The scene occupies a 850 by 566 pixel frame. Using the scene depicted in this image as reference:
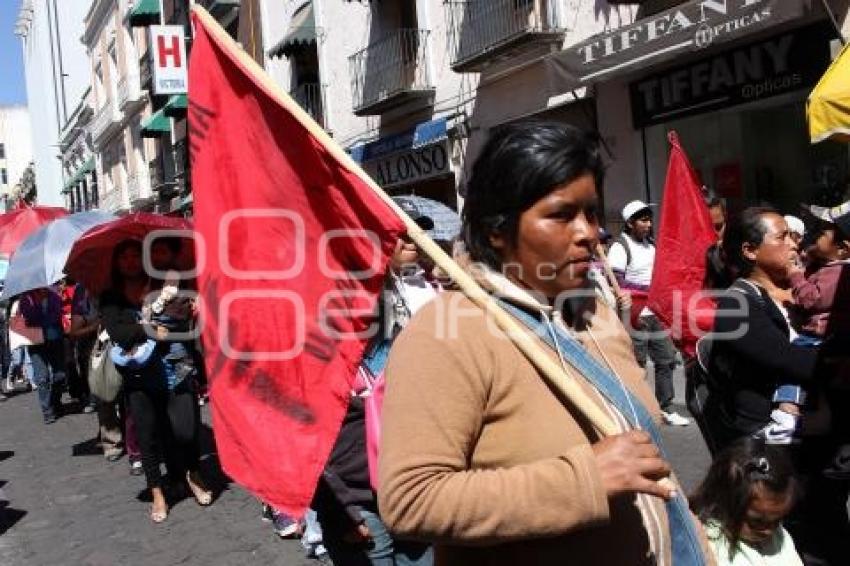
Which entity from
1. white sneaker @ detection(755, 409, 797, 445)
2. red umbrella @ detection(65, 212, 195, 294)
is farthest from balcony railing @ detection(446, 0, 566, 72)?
white sneaker @ detection(755, 409, 797, 445)

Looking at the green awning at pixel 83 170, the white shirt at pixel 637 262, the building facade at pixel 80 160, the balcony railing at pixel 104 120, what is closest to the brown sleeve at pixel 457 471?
the white shirt at pixel 637 262

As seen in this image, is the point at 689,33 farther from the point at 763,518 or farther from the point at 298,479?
the point at 298,479

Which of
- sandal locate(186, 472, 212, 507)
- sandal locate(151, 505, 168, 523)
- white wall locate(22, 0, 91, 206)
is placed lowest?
sandal locate(151, 505, 168, 523)

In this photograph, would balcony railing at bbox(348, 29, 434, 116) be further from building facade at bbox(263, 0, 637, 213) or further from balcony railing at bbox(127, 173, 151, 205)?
balcony railing at bbox(127, 173, 151, 205)

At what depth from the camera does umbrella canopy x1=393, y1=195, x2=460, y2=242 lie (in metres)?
4.08

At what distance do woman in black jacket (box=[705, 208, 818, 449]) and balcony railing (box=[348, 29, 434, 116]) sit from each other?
11857 millimetres

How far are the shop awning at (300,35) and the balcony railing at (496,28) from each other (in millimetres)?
5093

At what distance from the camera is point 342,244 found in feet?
8.63

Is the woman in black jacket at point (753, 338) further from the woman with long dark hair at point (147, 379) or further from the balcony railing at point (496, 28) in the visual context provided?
the balcony railing at point (496, 28)

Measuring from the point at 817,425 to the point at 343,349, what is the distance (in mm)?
1678

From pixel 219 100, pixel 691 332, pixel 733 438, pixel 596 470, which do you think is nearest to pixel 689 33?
pixel 691 332

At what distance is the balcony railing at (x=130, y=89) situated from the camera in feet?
112

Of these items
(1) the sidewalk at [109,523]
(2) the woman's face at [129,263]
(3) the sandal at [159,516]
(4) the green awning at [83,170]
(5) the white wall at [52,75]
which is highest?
(5) the white wall at [52,75]

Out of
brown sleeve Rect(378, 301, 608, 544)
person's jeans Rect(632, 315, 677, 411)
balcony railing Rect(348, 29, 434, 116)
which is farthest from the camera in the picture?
balcony railing Rect(348, 29, 434, 116)
